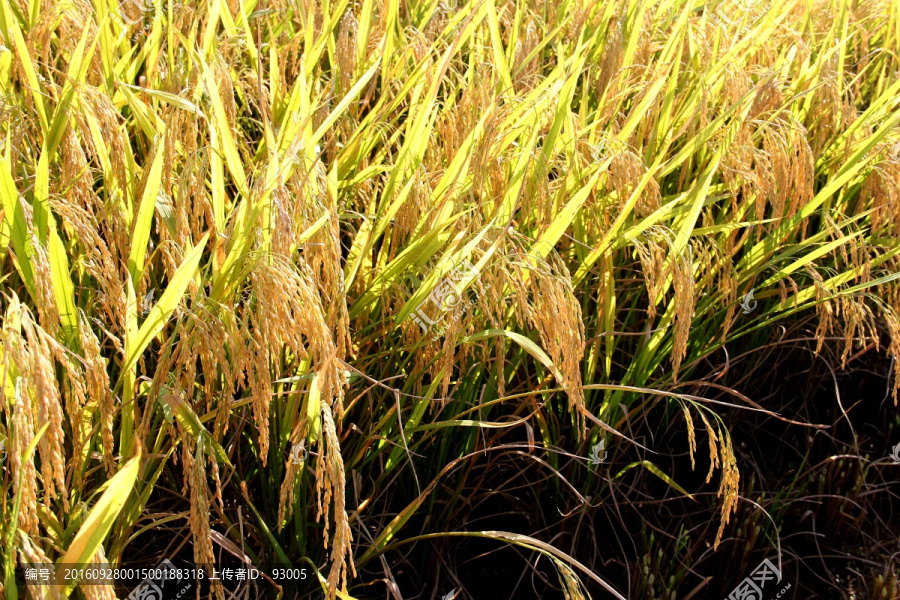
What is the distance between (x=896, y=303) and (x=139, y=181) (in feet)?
4.71

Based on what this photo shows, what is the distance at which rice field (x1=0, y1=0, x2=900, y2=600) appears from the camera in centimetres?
96

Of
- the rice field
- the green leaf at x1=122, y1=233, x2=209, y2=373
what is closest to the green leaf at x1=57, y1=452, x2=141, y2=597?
the rice field

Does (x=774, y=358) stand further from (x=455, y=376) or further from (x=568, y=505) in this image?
(x=455, y=376)

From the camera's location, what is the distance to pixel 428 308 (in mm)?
1205

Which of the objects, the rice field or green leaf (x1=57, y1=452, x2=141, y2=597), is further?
the rice field

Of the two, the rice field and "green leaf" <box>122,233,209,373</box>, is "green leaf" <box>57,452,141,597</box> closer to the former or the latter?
the rice field

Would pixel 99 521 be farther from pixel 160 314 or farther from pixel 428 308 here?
pixel 428 308

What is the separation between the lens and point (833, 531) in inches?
67.9

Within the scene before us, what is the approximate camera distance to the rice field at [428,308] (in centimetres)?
96

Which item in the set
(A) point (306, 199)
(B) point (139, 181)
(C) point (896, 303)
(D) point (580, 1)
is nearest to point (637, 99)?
(D) point (580, 1)

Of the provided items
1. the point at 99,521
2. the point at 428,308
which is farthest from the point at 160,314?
the point at 428,308

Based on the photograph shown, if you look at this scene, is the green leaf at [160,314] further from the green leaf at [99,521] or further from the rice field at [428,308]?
the green leaf at [99,521]

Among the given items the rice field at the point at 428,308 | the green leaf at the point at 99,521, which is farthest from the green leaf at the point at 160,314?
the green leaf at the point at 99,521

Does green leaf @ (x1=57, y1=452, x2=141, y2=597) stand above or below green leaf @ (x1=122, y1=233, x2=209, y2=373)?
below
